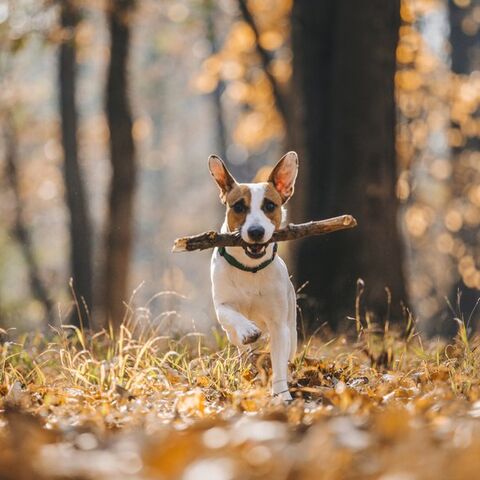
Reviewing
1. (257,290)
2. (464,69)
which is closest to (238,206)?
(257,290)

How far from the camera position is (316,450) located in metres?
2.49

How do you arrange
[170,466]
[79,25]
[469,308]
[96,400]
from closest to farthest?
[170,466], [96,400], [79,25], [469,308]

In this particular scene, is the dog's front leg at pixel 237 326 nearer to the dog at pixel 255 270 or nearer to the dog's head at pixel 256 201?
the dog at pixel 255 270

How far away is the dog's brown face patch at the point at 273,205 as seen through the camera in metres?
5.42

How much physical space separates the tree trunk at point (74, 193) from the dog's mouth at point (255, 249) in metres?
7.55

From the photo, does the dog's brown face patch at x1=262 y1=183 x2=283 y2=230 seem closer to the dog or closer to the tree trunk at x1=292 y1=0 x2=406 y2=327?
the dog

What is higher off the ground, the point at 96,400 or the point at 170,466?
Result: the point at 170,466

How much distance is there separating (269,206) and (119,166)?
645 centimetres

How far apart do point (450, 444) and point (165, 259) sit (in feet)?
124

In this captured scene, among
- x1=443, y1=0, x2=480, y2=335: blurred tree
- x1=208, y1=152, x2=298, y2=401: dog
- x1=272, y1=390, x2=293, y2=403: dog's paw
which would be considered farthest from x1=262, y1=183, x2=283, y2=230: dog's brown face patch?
x1=443, y1=0, x2=480, y2=335: blurred tree

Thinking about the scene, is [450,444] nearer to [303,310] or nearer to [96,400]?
[96,400]

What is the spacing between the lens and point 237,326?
4.93 metres

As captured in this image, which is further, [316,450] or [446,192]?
[446,192]

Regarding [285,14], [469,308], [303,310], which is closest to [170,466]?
[303,310]
